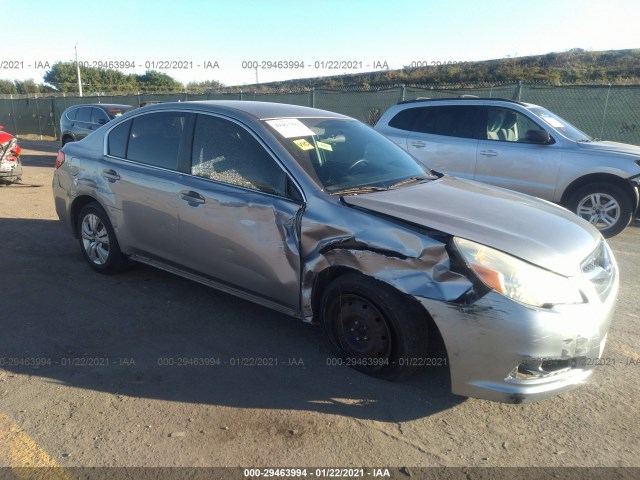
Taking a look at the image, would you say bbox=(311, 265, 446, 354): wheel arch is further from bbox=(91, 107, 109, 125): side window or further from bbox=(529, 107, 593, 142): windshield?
bbox=(91, 107, 109, 125): side window

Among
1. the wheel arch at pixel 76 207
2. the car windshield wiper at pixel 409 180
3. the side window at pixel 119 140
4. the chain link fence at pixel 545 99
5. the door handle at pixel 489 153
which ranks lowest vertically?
the wheel arch at pixel 76 207

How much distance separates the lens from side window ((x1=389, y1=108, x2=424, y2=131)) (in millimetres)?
8531

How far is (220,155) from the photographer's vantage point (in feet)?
13.4

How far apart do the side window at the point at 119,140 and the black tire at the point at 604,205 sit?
588cm

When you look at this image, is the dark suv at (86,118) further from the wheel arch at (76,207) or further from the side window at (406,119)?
the wheel arch at (76,207)

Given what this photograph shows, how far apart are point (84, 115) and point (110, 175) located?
11890 mm

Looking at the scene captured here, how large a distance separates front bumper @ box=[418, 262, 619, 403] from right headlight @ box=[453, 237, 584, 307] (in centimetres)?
6

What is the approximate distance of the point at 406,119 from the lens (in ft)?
28.2

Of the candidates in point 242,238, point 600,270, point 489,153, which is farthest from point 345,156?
point 489,153

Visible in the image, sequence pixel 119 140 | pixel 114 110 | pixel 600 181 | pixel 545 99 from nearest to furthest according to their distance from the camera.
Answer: pixel 119 140 → pixel 600 181 → pixel 545 99 → pixel 114 110

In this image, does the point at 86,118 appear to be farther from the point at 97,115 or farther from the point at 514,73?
the point at 514,73

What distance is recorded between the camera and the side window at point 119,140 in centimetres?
495

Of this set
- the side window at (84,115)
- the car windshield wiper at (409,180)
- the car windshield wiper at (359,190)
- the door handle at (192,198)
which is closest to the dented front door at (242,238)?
the door handle at (192,198)

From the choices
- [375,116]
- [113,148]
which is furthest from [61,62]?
[113,148]
